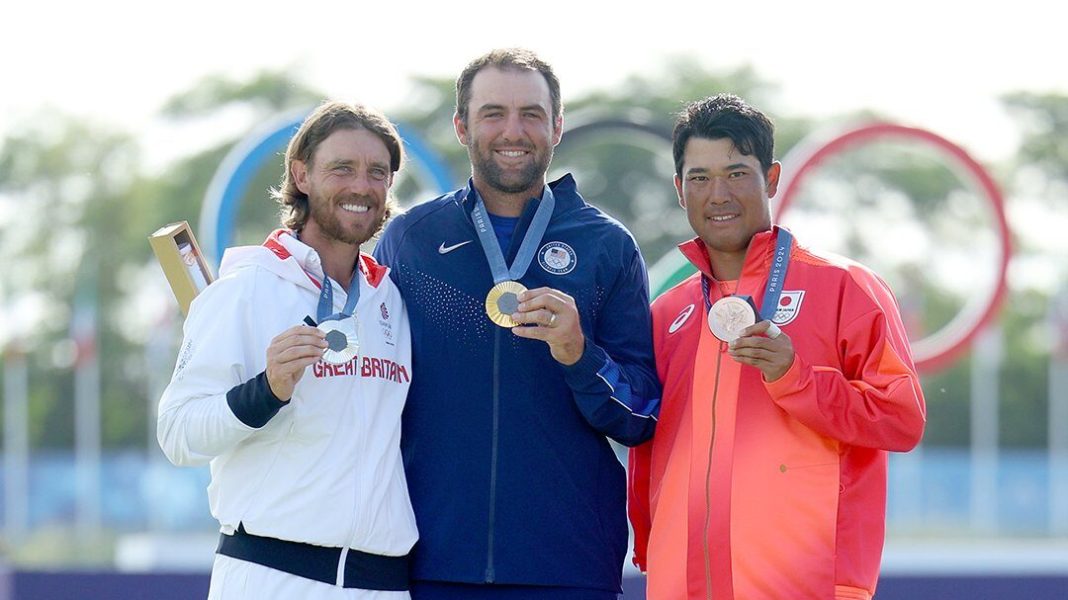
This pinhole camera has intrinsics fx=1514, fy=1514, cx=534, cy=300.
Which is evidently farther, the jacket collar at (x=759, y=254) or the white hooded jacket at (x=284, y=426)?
the jacket collar at (x=759, y=254)

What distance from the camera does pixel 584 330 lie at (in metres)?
4.62

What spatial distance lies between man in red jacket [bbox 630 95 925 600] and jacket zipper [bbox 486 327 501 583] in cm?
47

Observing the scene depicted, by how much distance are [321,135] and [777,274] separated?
4.55 ft

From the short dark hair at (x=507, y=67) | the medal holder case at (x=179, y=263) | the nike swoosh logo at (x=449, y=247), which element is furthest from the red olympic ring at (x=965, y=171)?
the medal holder case at (x=179, y=263)

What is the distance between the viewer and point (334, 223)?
441 cm

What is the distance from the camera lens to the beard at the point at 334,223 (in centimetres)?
440

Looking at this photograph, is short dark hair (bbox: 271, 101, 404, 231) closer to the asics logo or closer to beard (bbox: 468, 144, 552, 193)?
beard (bbox: 468, 144, 552, 193)

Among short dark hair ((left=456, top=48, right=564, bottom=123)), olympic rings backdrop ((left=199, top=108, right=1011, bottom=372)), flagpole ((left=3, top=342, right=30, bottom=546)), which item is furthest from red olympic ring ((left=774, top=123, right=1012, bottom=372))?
flagpole ((left=3, top=342, right=30, bottom=546))

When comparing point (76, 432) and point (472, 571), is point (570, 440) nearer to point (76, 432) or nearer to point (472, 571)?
→ point (472, 571)

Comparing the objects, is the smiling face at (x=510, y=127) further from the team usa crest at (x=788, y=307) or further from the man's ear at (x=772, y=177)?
the team usa crest at (x=788, y=307)

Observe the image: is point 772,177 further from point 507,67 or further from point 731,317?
point 507,67

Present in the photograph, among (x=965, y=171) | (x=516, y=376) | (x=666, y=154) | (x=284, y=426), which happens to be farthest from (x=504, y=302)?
(x=965, y=171)

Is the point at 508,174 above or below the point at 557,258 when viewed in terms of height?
above

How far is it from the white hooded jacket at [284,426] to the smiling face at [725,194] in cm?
105
